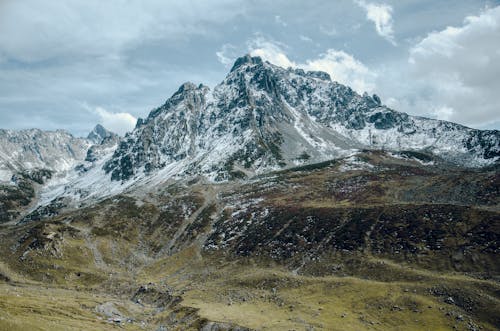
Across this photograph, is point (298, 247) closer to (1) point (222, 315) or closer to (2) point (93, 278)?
(1) point (222, 315)

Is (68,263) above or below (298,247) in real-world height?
below

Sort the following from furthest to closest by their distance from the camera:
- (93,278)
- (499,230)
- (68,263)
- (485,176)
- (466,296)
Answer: (485,176) → (68,263) → (93,278) → (499,230) → (466,296)

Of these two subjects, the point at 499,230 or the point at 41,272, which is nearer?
the point at 499,230

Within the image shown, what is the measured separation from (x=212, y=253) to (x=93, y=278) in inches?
2027

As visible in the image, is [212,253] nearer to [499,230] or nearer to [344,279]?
[344,279]

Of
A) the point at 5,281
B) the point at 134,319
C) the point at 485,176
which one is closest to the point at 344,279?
the point at 134,319

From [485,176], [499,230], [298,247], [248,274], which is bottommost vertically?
[248,274]

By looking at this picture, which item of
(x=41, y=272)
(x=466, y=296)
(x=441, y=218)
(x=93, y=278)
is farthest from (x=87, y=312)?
(x=441, y=218)

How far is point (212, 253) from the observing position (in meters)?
178

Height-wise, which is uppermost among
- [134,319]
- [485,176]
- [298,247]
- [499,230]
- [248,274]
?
[485,176]

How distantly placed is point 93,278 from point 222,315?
82268 mm

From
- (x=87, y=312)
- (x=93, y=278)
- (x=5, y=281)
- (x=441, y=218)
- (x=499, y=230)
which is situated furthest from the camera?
(x=93, y=278)

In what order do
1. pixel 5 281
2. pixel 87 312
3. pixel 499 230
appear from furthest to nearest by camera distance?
1. pixel 5 281
2. pixel 499 230
3. pixel 87 312

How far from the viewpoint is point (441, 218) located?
464 ft
